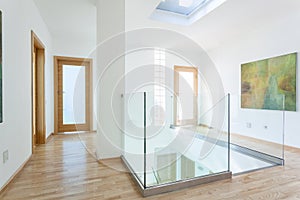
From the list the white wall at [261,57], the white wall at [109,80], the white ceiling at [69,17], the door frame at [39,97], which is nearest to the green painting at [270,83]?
the white wall at [261,57]

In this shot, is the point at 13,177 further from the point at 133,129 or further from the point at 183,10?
the point at 183,10

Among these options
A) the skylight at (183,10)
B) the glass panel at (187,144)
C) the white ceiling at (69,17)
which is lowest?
the glass panel at (187,144)

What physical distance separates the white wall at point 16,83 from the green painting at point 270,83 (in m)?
3.97

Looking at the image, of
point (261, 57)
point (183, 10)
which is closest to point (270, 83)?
point (261, 57)

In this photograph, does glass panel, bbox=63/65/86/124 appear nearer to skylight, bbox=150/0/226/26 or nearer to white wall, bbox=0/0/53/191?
white wall, bbox=0/0/53/191

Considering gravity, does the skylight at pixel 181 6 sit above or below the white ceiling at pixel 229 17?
above

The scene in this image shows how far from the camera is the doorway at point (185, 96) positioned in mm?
4482

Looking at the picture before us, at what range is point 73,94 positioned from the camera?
15.7ft

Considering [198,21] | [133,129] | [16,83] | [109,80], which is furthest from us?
[198,21]

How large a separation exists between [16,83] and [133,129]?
1623mm

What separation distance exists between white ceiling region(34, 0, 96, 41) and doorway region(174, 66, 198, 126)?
256 cm

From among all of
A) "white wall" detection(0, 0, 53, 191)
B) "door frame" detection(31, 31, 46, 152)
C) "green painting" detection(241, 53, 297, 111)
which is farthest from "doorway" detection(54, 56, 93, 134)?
"green painting" detection(241, 53, 297, 111)

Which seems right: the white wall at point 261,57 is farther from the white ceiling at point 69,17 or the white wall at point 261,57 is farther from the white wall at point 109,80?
the white ceiling at point 69,17

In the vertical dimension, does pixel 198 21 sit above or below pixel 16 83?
above
